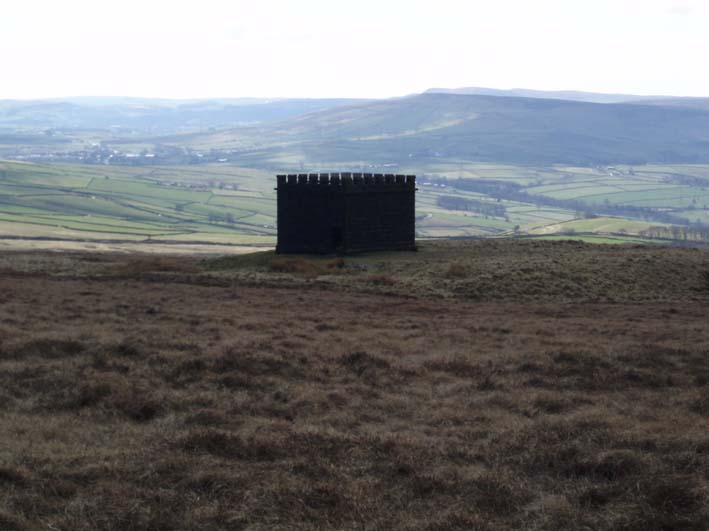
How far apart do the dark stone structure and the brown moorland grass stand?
1201 cm

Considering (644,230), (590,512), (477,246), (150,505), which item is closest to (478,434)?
(590,512)

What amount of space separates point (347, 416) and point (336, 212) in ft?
78.7

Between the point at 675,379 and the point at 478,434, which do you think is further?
the point at 675,379

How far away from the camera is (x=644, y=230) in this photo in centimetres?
8900

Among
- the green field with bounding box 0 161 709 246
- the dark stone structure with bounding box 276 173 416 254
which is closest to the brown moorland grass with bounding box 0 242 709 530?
the dark stone structure with bounding box 276 173 416 254

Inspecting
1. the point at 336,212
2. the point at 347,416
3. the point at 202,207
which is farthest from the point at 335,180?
the point at 202,207

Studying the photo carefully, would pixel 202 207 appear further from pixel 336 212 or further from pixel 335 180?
pixel 335 180

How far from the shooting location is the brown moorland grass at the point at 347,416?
9.43m

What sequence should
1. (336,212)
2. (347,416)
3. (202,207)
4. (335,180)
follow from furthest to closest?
(202,207)
(336,212)
(335,180)
(347,416)

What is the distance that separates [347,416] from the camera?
44.3 feet

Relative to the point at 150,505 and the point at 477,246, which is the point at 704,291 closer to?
the point at 477,246

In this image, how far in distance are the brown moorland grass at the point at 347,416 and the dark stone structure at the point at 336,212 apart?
12009 millimetres

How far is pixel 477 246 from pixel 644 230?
174 ft

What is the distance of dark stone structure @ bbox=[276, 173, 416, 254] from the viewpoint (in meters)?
37.1
